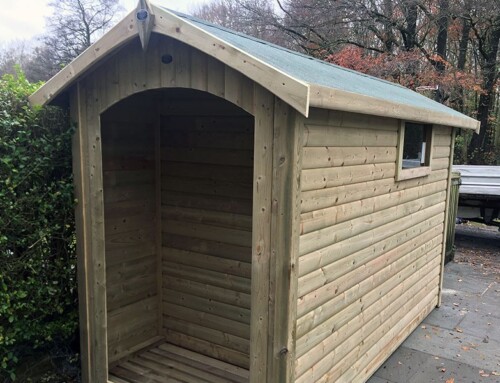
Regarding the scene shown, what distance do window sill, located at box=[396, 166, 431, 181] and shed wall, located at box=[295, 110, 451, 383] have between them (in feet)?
0.23

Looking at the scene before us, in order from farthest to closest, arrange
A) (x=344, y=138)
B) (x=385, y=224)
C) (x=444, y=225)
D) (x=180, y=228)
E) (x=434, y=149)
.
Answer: (x=444, y=225), (x=434, y=149), (x=180, y=228), (x=385, y=224), (x=344, y=138)

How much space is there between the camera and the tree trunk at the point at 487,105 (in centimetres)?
1289

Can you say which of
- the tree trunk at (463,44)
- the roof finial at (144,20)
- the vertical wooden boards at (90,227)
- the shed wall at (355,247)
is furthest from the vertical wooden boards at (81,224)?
the tree trunk at (463,44)

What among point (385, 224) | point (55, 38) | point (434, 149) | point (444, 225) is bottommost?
point (444, 225)

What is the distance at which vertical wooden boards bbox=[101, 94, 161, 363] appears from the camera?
11.5 feet

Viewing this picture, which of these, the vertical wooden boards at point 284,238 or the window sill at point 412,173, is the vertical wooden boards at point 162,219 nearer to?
the vertical wooden boards at point 284,238

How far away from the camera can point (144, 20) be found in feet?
7.66

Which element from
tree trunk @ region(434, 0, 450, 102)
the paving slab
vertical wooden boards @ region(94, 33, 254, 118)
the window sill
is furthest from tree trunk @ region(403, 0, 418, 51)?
vertical wooden boards @ region(94, 33, 254, 118)

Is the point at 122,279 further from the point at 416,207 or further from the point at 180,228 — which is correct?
the point at 416,207

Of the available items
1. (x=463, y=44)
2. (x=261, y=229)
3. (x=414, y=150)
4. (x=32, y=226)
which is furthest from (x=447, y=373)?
(x=463, y=44)

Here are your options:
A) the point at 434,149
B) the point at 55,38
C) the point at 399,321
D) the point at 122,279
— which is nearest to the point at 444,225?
the point at 434,149

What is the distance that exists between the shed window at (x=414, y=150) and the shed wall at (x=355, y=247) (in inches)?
3.7

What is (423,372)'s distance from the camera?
11.9 feet

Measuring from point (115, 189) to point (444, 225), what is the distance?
375cm
